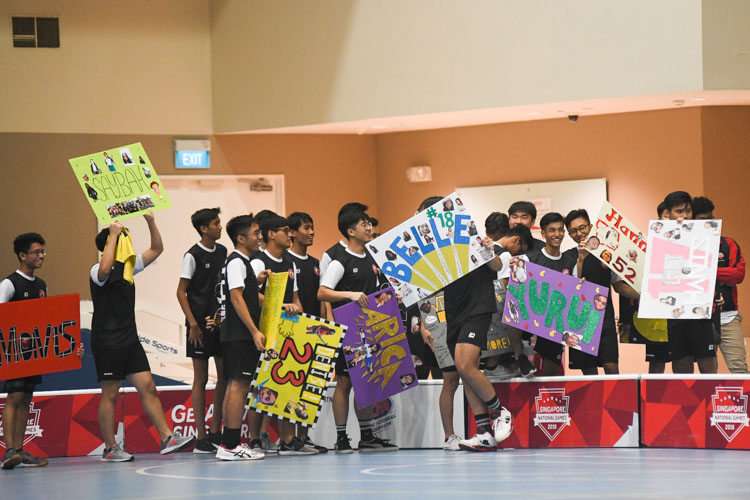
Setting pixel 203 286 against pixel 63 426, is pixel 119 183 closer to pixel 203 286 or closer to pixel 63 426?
pixel 203 286

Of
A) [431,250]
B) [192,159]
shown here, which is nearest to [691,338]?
[431,250]

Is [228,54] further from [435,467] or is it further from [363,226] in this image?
[435,467]

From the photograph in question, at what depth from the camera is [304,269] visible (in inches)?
328

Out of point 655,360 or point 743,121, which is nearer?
point 655,360

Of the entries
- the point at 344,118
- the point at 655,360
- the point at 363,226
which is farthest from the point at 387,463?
the point at 344,118

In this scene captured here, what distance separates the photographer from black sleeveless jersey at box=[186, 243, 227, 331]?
8438 mm

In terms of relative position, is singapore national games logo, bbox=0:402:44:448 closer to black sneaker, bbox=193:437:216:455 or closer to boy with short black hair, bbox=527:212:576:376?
black sneaker, bbox=193:437:216:455

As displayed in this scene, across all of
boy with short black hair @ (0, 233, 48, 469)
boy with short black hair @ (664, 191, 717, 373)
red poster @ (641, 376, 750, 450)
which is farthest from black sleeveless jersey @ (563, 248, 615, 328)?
boy with short black hair @ (0, 233, 48, 469)

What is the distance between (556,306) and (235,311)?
87.5 inches

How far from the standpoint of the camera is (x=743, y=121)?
1088cm

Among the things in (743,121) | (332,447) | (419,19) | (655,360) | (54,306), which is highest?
(419,19)

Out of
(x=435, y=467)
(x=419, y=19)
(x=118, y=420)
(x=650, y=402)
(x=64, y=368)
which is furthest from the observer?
(x=419, y=19)

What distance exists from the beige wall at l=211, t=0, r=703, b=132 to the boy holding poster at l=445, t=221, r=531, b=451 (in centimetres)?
287

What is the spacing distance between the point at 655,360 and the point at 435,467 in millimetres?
2249
